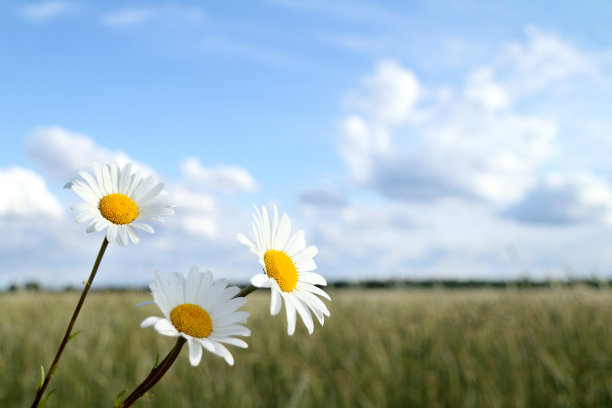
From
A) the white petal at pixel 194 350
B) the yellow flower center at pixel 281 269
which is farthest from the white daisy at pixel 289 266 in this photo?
the white petal at pixel 194 350

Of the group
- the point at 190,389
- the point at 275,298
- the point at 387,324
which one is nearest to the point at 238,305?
the point at 275,298

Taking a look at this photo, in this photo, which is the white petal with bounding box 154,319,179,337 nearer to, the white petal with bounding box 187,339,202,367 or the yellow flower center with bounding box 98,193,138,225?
the white petal with bounding box 187,339,202,367

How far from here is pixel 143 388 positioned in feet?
2.07

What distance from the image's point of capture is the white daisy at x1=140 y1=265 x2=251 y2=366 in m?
0.68

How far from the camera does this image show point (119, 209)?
819mm

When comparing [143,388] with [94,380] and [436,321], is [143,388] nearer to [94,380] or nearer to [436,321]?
[94,380]

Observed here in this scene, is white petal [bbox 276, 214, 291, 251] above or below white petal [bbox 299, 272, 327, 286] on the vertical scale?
above

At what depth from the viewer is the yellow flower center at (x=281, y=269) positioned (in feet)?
2.59

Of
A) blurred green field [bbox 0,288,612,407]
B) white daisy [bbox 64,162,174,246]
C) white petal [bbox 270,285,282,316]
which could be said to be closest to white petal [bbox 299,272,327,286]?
white petal [bbox 270,285,282,316]

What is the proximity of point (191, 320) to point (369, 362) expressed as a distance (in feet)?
15.5

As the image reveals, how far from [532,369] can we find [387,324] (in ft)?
6.09

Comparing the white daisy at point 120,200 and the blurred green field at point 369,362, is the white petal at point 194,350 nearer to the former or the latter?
the white daisy at point 120,200

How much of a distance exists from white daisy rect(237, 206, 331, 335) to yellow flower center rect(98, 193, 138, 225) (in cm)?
19

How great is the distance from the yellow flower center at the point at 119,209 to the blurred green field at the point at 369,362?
3221 mm
